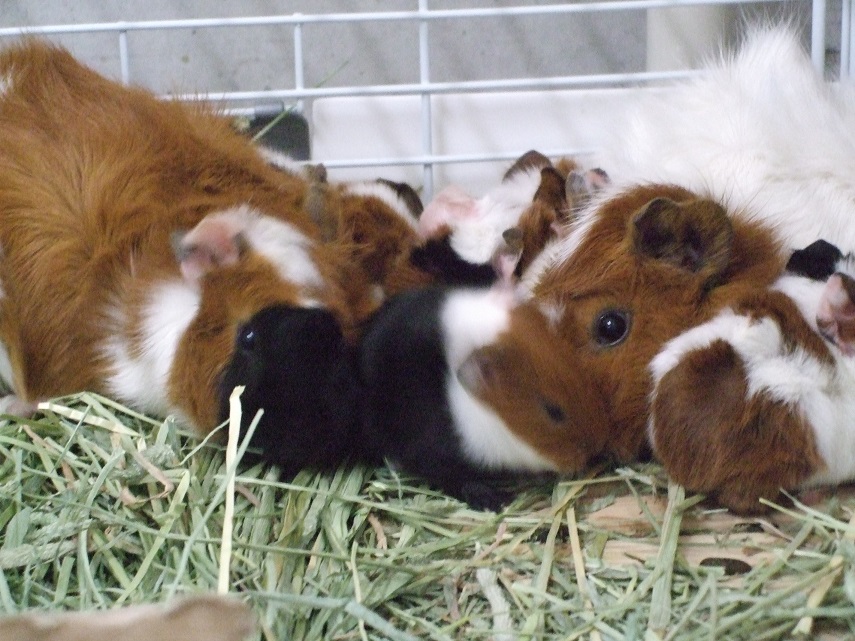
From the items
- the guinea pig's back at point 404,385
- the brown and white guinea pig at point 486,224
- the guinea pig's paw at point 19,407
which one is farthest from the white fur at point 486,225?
the guinea pig's paw at point 19,407

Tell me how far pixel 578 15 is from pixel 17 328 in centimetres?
174

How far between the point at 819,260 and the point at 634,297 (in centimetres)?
29

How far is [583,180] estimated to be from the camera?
158 centimetres

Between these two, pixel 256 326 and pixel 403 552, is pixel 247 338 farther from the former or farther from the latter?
pixel 403 552

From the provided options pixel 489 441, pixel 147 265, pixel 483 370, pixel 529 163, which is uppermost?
pixel 529 163

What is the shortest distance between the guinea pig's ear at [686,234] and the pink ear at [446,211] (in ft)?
1.34

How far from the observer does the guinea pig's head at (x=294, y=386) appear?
49.1 inches

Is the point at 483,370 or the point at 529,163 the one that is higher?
the point at 529,163

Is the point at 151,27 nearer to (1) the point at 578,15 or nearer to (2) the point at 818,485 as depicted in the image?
(1) the point at 578,15

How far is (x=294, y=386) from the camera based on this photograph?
125 cm

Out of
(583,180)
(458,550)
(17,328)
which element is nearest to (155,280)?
(17,328)

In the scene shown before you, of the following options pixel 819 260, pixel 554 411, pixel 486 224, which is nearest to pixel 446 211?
pixel 486 224

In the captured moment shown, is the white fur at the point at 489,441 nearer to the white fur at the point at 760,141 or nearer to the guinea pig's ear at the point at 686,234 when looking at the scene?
the guinea pig's ear at the point at 686,234

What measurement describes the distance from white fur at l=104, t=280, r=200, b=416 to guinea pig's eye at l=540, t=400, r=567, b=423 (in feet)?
1.91
